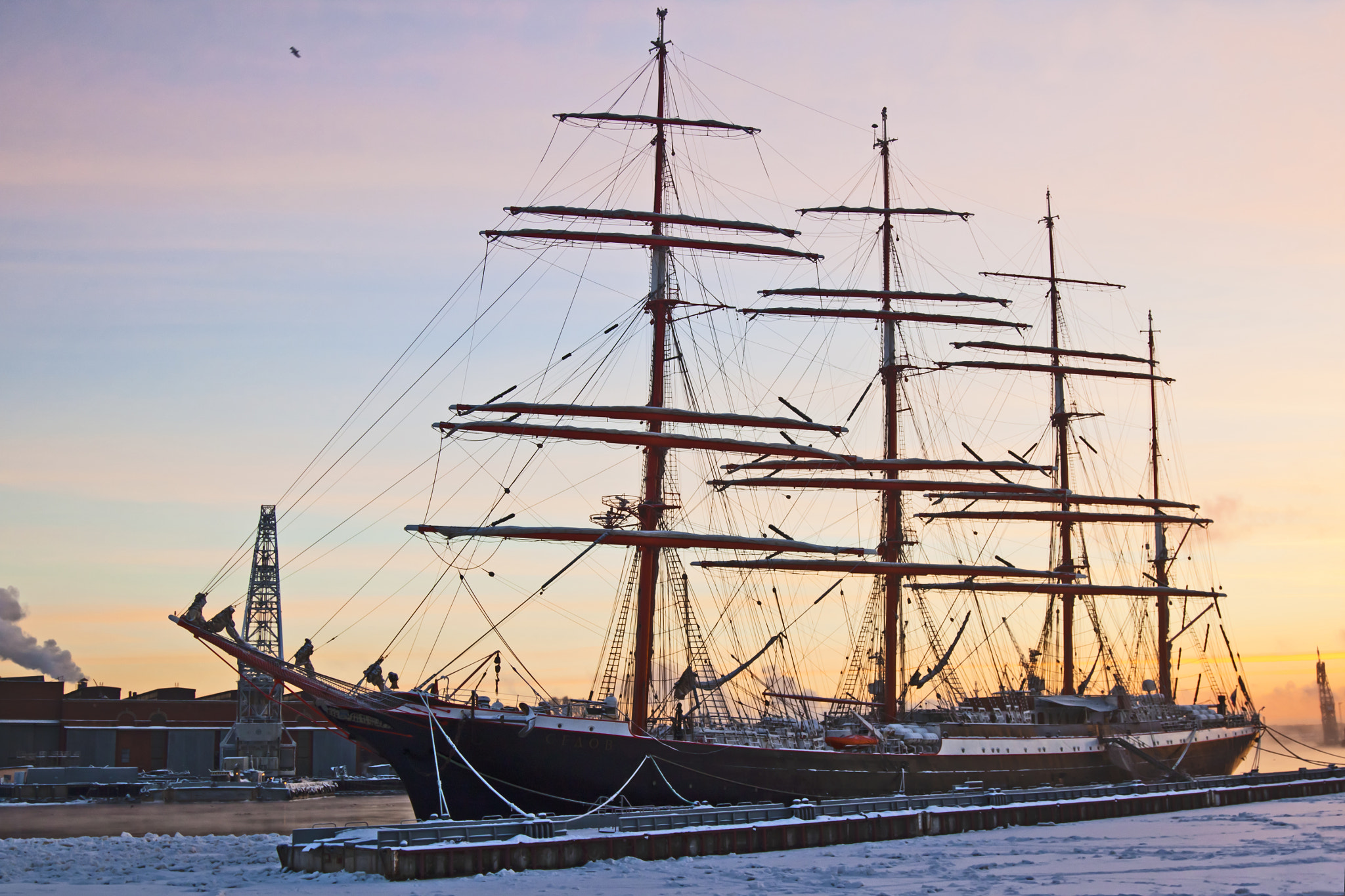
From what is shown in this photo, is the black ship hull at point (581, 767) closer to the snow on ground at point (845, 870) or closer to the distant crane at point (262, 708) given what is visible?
the snow on ground at point (845, 870)

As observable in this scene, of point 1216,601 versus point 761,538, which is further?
point 1216,601

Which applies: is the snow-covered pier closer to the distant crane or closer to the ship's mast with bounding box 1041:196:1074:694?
the ship's mast with bounding box 1041:196:1074:694

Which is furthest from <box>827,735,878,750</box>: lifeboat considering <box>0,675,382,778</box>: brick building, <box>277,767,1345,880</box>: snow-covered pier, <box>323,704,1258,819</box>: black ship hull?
<box>0,675,382,778</box>: brick building

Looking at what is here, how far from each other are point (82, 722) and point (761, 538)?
57232 millimetres

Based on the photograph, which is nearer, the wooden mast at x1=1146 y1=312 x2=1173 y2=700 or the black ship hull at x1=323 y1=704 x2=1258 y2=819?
the black ship hull at x1=323 y1=704 x2=1258 y2=819

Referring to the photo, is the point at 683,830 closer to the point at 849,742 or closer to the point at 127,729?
the point at 849,742

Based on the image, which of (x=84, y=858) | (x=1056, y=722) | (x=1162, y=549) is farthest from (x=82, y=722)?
(x=1162, y=549)

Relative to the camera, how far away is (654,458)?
45969 mm

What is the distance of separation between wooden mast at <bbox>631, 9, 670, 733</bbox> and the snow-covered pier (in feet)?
16.3

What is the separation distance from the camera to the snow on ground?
1120 inches

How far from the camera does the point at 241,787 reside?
253 ft

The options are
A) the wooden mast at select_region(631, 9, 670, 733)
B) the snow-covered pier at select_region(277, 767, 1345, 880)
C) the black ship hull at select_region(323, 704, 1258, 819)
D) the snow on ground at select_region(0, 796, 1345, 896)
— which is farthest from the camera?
the wooden mast at select_region(631, 9, 670, 733)

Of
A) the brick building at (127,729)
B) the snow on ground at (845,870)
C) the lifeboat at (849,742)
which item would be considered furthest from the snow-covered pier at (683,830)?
the brick building at (127,729)

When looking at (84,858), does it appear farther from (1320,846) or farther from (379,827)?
(1320,846)
